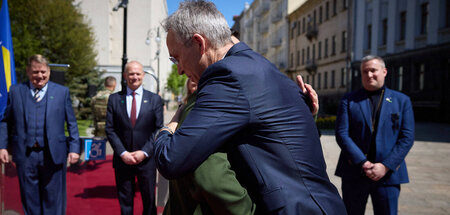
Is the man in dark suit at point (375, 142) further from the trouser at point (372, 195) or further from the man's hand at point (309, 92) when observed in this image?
the man's hand at point (309, 92)

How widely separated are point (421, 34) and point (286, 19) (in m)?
27.4

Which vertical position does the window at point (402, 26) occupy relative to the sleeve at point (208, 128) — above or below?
above

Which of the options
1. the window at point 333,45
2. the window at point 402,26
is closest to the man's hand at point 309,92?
the window at point 402,26

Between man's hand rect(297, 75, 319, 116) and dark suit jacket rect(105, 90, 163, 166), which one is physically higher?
man's hand rect(297, 75, 319, 116)

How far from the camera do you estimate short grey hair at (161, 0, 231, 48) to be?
1675 mm

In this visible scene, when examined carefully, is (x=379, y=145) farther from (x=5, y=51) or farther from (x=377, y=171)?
(x=5, y=51)

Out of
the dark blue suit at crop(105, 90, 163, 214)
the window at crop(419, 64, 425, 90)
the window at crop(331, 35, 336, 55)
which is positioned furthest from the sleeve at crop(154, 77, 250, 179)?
the window at crop(331, 35, 336, 55)

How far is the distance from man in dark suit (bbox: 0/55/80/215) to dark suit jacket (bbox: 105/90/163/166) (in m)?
0.58

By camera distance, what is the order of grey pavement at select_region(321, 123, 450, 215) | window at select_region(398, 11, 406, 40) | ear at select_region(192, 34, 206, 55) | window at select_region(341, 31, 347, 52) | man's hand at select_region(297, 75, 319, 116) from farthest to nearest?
window at select_region(341, 31, 347, 52) < window at select_region(398, 11, 406, 40) < grey pavement at select_region(321, 123, 450, 215) < man's hand at select_region(297, 75, 319, 116) < ear at select_region(192, 34, 206, 55)

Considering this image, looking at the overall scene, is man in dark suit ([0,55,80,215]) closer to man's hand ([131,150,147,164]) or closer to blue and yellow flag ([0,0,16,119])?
blue and yellow flag ([0,0,16,119])

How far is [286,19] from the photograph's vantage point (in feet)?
167

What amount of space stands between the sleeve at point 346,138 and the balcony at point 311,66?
39593mm

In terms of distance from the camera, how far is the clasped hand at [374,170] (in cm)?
356

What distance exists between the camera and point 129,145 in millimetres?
4664
